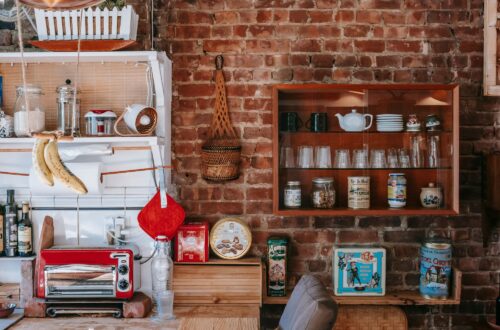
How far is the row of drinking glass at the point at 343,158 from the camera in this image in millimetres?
3229

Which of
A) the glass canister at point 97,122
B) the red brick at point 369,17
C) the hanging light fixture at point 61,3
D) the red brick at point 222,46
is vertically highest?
the red brick at point 369,17

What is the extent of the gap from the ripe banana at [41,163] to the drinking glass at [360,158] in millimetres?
1713

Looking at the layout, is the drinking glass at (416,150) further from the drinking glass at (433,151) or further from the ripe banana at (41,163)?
the ripe banana at (41,163)

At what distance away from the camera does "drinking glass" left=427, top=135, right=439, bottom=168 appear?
3211 mm

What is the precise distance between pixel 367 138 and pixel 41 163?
1.81 metres

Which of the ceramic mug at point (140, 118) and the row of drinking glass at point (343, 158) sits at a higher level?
the ceramic mug at point (140, 118)

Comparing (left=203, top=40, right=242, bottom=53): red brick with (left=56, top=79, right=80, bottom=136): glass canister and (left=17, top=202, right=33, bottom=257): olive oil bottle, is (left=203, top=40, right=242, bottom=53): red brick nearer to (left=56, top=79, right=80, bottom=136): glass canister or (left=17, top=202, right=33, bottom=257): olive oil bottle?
(left=56, top=79, right=80, bottom=136): glass canister

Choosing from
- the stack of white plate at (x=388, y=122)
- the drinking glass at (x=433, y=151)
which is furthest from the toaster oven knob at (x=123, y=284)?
the drinking glass at (x=433, y=151)

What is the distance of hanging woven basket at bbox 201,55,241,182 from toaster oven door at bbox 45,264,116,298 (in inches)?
31.9

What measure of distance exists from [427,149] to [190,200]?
1472 millimetres

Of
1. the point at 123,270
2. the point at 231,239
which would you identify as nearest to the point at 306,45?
the point at 231,239

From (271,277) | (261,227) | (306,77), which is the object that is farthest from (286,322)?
(306,77)

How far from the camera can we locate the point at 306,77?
11.0ft

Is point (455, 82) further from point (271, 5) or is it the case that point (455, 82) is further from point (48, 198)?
point (48, 198)
